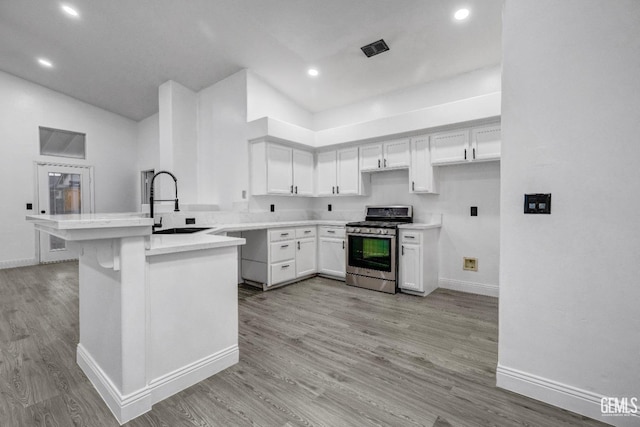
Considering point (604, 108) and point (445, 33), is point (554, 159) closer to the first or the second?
point (604, 108)

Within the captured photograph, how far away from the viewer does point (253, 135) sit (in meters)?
4.17

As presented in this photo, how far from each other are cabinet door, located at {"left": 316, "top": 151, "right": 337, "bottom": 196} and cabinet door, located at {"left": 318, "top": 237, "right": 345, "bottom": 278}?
0.88 meters

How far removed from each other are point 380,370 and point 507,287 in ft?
3.26

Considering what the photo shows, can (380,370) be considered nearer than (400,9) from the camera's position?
Yes

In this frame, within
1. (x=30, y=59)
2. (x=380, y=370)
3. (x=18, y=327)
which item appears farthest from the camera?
(x=30, y=59)

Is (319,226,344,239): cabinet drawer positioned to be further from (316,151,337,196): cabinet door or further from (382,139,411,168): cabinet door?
(382,139,411,168): cabinet door

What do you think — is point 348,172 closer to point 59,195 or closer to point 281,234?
point 281,234

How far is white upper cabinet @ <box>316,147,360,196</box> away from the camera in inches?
179

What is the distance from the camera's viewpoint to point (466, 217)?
12.5 ft

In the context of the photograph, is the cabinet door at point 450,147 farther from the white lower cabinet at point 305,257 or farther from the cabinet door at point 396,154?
the white lower cabinet at point 305,257

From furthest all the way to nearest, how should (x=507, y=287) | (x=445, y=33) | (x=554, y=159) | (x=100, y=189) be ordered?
(x=100, y=189) → (x=445, y=33) → (x=507, y=287) → (x=554, y=159)

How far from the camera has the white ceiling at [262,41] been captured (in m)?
3.03

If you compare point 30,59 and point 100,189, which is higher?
point 30,59

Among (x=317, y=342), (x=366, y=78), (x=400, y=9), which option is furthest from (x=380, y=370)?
(x=366, y=78)
